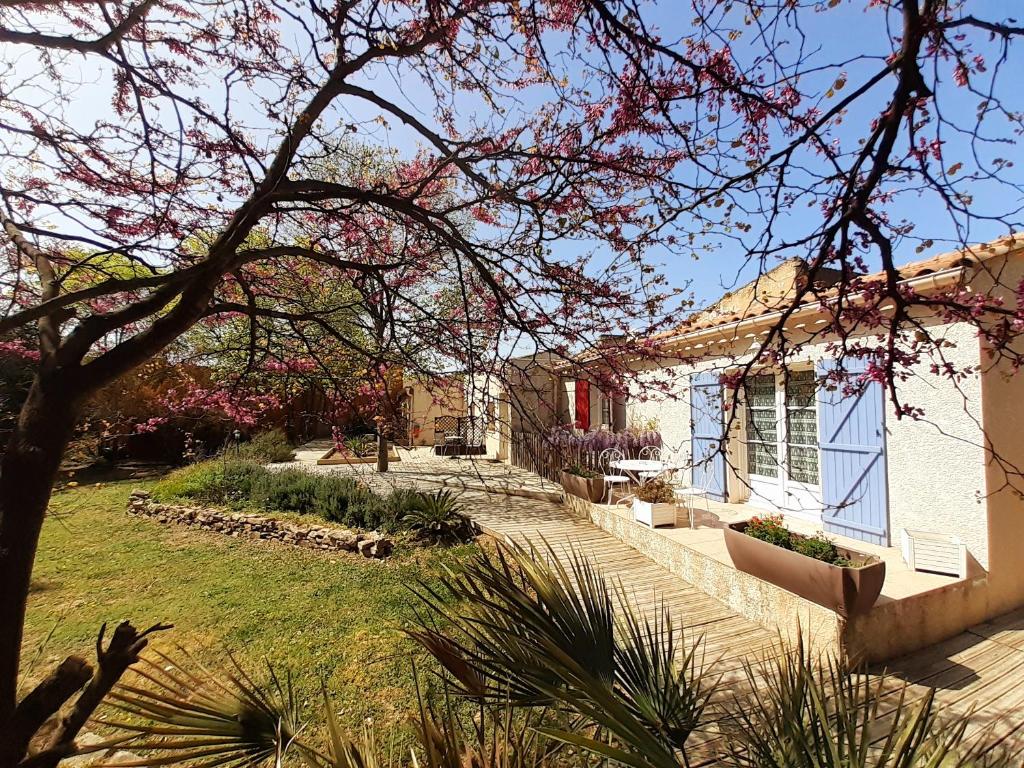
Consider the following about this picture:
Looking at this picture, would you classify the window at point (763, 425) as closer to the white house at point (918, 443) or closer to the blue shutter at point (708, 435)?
the white house at point (918, 443)

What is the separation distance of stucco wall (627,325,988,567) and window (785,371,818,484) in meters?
1.28

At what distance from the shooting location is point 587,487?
28.8ft

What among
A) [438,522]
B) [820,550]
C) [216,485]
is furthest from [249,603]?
[820,550]

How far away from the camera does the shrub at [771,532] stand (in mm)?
4707

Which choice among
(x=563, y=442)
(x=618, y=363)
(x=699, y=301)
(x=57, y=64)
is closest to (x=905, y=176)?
(x=699, y=301)

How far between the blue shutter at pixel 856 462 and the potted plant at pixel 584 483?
3525 mm

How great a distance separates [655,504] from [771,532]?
2083 millimetres

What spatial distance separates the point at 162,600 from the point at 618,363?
6387 mm

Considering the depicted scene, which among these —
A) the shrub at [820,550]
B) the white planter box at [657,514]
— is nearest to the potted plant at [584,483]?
the white planter box at [657,514]

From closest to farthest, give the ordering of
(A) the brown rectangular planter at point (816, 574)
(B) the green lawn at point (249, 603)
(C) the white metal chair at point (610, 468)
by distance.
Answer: (A) the brown rectangular planter at point (816, 574) < (B) the green lawn at point (249, 603) < (C) the white metal chair at point (610, 468)

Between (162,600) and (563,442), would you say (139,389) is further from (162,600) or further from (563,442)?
(563,442)

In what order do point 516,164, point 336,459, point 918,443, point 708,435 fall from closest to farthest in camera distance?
1. point 516,164
2. point 918,443
3. point 708,435
4. point 336,459

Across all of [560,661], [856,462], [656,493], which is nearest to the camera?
[560,661]

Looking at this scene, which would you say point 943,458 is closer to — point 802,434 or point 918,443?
point 918,443
